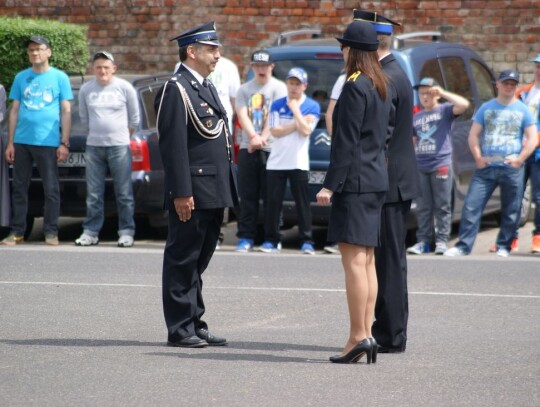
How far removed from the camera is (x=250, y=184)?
12.6 meters

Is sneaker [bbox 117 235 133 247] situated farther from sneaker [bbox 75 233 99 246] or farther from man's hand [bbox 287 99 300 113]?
man's hand [bbox 287 99 300 113]

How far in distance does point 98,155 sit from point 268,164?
68.7 inches

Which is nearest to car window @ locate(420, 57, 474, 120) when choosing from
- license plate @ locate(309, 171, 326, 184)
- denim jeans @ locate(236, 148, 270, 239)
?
license plate @ locate(309, 171, 326, 184)

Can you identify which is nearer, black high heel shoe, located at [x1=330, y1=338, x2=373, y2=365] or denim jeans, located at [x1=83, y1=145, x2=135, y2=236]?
black high heel shoe, located at [x1=330, y1=338, x2=373, y2=365]

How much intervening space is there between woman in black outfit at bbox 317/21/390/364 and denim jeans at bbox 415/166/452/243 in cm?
524

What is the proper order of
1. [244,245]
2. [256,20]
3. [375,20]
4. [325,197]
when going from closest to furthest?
[325,197] → [375,20] → [244,245] → [256,20]

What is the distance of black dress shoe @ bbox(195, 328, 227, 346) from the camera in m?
7.77

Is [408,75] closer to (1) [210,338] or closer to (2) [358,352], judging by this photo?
(1) [210,338]

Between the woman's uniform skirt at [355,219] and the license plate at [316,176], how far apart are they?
5267 millimetres

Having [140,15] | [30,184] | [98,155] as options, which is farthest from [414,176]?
[140,15]

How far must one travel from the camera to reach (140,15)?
1902 centimetres

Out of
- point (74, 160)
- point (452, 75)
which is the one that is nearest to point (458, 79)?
point (452, 75)

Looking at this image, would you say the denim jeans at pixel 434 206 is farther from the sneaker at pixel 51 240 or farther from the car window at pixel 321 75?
the sneaker at pixel 51 240

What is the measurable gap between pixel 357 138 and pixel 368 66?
418 millimetres
